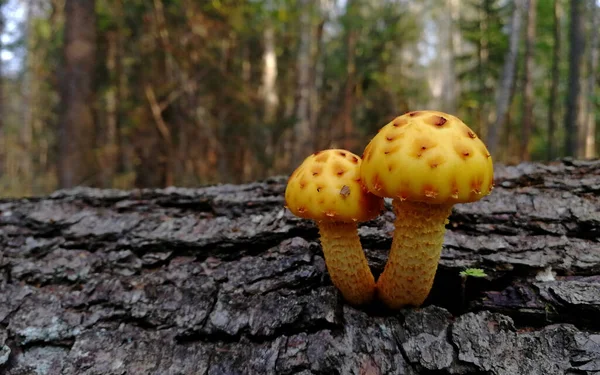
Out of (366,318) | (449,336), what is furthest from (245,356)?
(449,336)

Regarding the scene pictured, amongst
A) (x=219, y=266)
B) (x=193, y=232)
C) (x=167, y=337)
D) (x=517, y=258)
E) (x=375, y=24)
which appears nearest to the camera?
(x=167, y=337)

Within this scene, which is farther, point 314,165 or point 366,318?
point 366,318

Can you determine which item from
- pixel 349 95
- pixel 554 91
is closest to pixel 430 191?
pixel 349 95

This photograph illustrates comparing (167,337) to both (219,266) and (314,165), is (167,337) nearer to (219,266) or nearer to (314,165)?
(219,266)

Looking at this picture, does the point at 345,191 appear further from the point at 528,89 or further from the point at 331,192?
the point at 528,89

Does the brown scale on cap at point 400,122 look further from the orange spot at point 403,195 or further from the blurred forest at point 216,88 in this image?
the blurred forest at point 216,88
